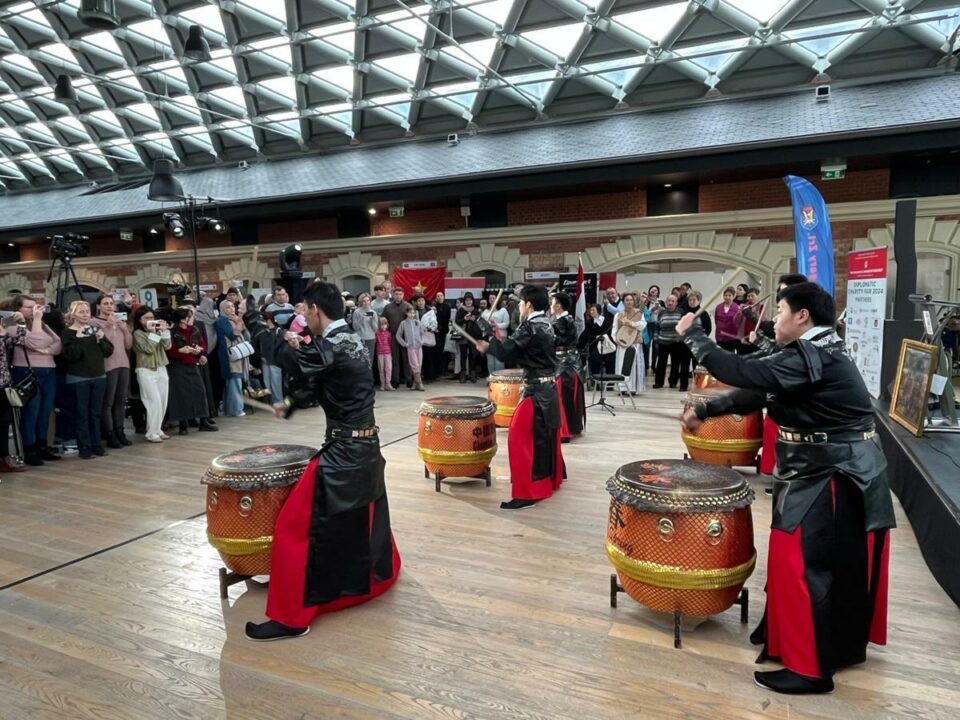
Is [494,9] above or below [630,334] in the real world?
above

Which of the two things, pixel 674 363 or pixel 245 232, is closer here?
pixel 674 363

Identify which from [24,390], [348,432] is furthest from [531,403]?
[24,390]

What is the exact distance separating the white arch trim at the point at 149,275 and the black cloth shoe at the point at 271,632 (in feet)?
57.5

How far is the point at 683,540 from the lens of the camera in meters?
2.53

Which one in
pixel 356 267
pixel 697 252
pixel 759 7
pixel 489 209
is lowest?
pixel 697 252

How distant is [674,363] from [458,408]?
21.8 ft

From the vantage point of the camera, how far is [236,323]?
25.6ft

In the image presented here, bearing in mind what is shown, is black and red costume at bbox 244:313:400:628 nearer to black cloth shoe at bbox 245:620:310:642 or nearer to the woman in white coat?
black cloth shoe at bbox 245:620:310:642

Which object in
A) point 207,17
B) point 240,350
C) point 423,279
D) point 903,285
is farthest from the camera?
point 423,279

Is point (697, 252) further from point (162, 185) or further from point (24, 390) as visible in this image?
point (24, 390)

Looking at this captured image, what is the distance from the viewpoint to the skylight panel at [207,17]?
1288 centimetres

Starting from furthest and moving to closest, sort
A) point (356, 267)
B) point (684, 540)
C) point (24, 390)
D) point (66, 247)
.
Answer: point (356, 267), point (66, 247), point (24, 390), point (684, 540)

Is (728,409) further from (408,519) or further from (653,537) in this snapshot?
(408,519)

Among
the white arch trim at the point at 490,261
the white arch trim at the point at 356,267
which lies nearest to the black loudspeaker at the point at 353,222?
the white arch trim at the point at 356,267
